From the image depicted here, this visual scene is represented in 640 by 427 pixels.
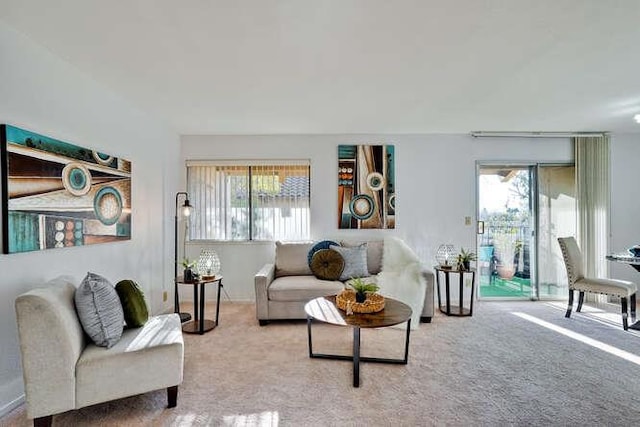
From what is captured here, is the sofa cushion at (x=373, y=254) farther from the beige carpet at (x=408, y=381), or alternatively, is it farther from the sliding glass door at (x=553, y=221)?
the sliding glass door at (x=553, y=221)

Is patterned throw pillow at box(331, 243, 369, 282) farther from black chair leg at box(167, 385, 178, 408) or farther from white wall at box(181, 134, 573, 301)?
black chair leg at box(167, 385, 178, 408)

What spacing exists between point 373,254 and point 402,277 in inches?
19.6

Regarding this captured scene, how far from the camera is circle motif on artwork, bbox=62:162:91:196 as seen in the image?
93.5 inches

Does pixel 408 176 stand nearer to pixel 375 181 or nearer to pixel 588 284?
pixel 375 181

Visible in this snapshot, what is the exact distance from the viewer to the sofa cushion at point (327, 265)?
12.1ft

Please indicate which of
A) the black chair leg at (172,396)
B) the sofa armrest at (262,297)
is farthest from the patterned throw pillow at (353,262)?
the black chair leg at (172,396)

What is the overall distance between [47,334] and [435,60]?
117 inches

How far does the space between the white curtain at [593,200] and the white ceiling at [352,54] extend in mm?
821

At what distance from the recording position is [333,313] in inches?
97.2

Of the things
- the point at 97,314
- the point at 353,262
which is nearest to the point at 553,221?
the point at 353,262

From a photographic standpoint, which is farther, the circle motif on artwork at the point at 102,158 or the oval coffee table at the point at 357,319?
the circle motif on artwork at the point at 102,158

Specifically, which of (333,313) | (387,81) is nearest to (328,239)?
(333,313)

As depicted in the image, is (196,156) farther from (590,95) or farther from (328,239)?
(590,95)

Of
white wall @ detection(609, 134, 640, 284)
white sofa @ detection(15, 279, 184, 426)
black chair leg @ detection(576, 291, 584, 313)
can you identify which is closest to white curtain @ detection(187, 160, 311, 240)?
white sofa @ detection(15, 279, 184, 426)
